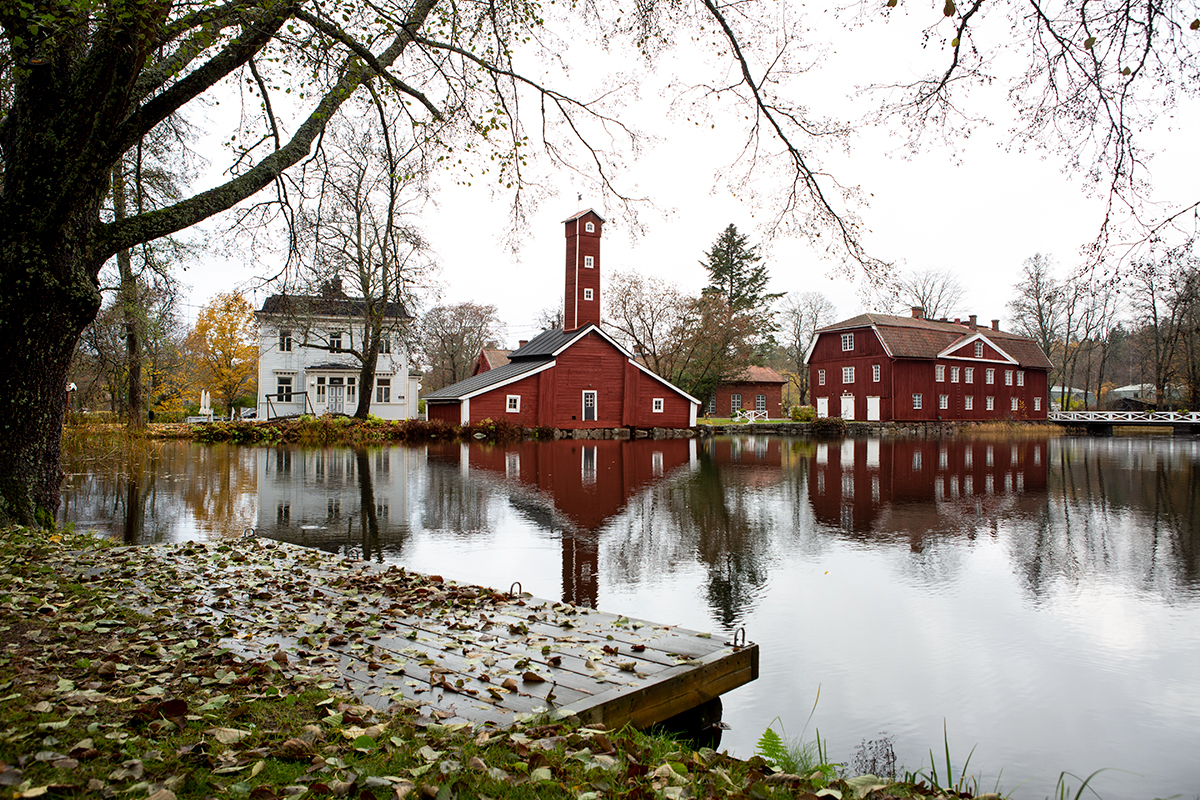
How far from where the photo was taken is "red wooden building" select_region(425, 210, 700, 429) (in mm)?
38906

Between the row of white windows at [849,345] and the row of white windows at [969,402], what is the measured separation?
3228 millimetres

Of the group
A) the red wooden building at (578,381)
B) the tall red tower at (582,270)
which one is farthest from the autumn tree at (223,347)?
the tall red tower at (582,270)

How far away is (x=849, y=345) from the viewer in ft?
170

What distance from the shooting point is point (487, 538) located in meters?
11.0

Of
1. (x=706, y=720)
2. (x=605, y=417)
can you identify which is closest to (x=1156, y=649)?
(x=706, y=720)

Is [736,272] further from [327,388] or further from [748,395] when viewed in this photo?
[327,388]

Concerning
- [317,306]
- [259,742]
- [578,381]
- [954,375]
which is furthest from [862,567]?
[954,375]

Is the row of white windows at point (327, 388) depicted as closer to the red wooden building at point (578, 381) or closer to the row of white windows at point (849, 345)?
the red wooden building at point (578, 381)

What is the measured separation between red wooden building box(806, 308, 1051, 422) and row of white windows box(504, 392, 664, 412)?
1658 centimetres

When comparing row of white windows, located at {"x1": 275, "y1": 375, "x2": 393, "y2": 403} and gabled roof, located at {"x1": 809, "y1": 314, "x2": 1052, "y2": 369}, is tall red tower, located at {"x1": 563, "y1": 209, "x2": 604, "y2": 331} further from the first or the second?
gabled roof, located at {"x1": 809, "y1": 314, "x2": 1052, "y2": 369}

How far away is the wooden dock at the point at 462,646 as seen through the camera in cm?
404

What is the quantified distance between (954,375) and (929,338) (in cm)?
316

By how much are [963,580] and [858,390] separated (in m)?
44.2

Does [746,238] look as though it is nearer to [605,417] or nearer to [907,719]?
[605,417]
